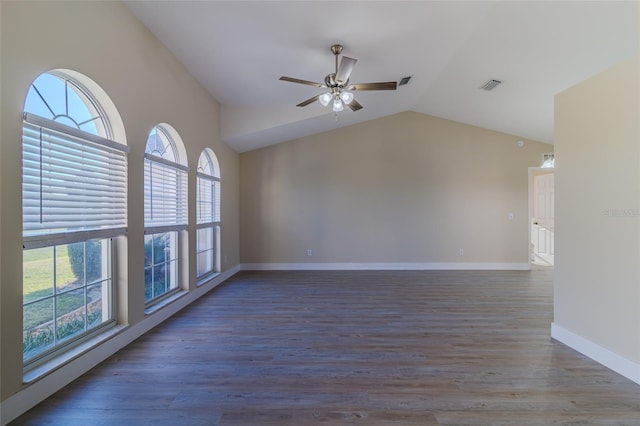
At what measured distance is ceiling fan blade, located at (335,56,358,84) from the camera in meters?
2.71

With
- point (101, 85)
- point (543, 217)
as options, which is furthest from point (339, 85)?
point (543, 217)

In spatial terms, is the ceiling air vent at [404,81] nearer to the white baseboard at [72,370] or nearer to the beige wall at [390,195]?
the beige wall at [390,195]

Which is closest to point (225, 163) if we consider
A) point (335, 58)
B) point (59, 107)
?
point (335, 58)

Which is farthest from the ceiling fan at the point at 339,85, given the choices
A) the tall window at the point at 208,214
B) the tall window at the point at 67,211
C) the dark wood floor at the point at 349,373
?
the dark wood floor at the point at 349,373

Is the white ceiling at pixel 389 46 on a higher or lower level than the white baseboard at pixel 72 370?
higher

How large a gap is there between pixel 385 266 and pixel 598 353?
12.9 feet

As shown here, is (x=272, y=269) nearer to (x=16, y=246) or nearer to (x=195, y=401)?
(x=195, y=401)

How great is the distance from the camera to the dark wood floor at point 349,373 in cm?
175

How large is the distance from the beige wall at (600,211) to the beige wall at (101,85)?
4.16m

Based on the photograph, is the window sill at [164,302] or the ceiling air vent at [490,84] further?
the ceiling air vent at [490,84]

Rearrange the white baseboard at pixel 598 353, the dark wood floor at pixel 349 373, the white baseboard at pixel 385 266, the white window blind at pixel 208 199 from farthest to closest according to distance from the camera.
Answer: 1. the white baseboard at pixel 385 266
2. the white window blind at pixel 208 199
3. the white baseboard at pixel 598 353
4. the dark wood floor at pixel 349 373

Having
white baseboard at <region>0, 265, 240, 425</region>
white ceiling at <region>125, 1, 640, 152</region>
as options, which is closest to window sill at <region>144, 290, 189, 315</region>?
white baseboard at <region>0, 265, 240, 425</region>

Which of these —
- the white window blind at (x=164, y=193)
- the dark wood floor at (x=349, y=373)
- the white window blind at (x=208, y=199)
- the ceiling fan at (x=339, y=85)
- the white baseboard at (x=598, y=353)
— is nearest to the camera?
the dark wood floor at (x=349, y=373)

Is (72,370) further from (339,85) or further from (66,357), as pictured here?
(339,85)
